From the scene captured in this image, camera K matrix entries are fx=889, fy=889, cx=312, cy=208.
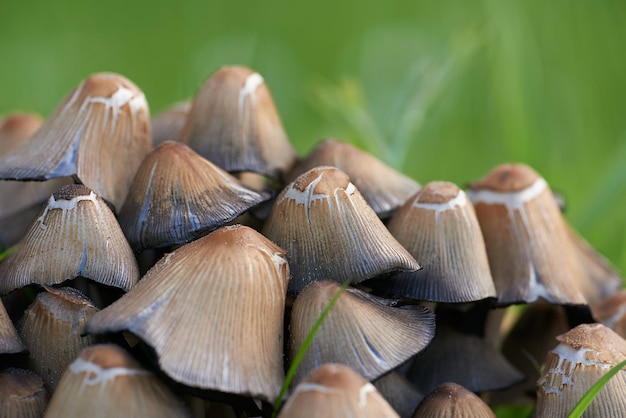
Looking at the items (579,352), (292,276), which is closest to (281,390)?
(292,276)

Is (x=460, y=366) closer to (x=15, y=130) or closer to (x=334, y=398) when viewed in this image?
(x=334, y=398)

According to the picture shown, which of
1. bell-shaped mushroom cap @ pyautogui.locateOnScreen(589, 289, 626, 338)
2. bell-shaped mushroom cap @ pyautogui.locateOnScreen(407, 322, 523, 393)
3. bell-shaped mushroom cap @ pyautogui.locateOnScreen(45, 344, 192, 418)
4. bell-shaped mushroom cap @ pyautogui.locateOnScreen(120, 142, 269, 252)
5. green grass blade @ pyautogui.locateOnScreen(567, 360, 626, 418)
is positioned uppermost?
bell-shaped mushroom cap @ pyautogui.locateOnScreen(120, 142, 269, 252)

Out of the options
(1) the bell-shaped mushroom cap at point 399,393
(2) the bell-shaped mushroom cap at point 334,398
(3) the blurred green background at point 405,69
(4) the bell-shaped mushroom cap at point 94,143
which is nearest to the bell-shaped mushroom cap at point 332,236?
(1) the bell-shaped mushroom cap at point 399,393

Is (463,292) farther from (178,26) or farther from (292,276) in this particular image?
(178,26)

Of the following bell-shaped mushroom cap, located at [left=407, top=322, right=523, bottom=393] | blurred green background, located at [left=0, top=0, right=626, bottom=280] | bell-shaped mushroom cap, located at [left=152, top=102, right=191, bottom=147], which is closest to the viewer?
bell-shaped mushroom cap, located at [left=407, top=322, right=523, bottom=393]

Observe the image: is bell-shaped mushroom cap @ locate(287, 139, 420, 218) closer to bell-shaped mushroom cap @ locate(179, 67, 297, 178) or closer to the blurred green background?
bell-shaped mushroom cap @ locate(179, 67, 297, 178)

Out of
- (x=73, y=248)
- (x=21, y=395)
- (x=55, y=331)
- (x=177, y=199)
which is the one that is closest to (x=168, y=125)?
(x=177, y=199)

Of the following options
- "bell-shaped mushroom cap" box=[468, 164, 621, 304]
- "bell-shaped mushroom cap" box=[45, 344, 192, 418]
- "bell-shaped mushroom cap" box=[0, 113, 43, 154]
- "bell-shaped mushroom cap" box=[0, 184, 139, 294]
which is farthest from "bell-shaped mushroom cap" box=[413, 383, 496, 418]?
"bell-shaped mushroom cap" box=[0, 113, 43, 154]
